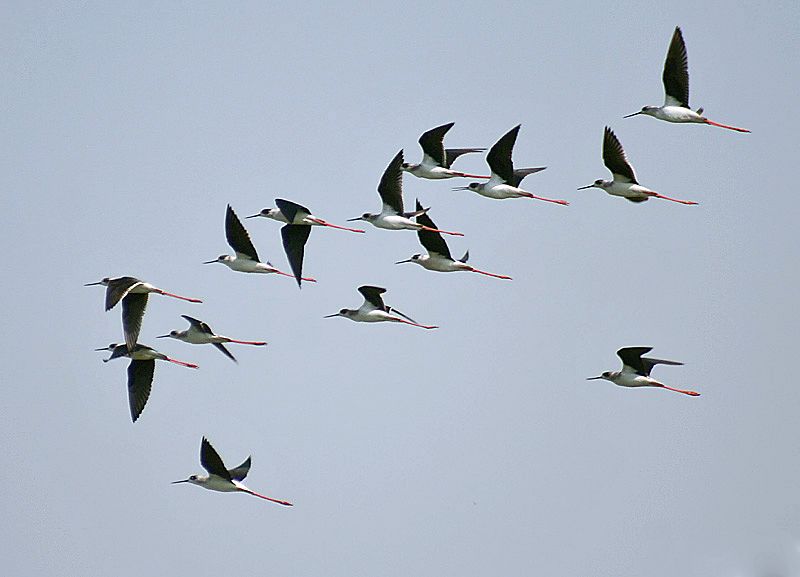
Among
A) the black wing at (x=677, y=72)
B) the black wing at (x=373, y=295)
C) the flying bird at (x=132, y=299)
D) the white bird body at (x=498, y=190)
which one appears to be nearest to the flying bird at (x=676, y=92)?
the black wing at (x=677, y=72)

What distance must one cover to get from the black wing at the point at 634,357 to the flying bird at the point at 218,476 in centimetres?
545

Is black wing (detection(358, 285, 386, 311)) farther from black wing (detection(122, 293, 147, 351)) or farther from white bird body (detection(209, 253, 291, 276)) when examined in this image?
black wing (detection(122, 293, 147, 351))

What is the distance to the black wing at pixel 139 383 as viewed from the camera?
21.7 metres

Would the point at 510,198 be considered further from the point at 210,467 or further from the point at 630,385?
the point at 210,467

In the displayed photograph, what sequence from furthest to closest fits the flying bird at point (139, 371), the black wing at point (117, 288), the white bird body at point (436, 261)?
the white bird body at point (436, 261) < the flying bird at point (139, 371) < the black wing at point (117, 288)

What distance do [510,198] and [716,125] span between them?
3.52m

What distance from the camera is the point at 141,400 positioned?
21781mm

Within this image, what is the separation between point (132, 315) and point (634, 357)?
726 centimetres

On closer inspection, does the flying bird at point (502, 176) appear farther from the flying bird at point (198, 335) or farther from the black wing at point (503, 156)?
the flying bird at point (198, 335)

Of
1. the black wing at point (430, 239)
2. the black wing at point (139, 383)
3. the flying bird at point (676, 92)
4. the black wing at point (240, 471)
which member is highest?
the flying bird at point (676, 92)

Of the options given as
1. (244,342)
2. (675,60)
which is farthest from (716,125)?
(244,342)

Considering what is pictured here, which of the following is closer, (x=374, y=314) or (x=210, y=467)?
(x=210, y=467)

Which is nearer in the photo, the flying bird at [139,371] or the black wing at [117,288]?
the black wing at [117,288]

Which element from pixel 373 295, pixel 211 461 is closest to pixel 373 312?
pixel 373 295
